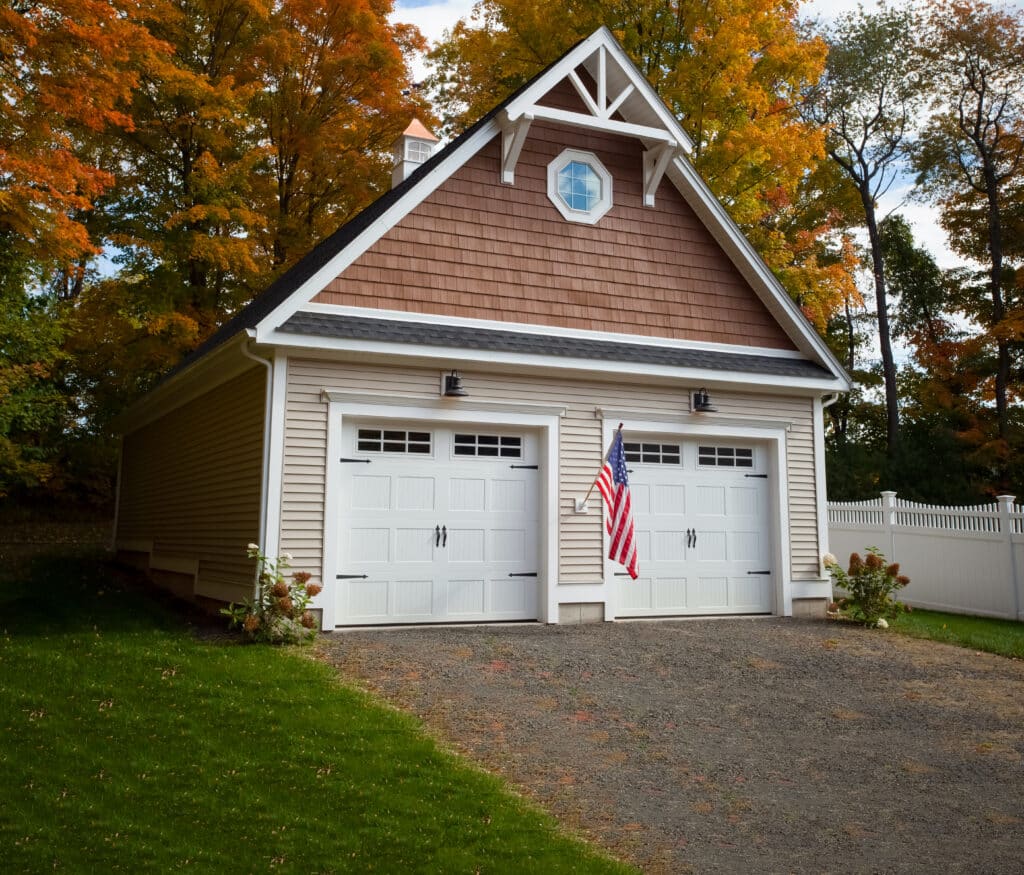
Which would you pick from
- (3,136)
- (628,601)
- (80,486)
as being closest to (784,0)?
(628,601)

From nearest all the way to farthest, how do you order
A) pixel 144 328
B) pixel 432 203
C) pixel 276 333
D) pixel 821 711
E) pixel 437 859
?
pixel 437 859 → pixel 821 711 → pixel 276 333 → pixel 432 203 → pixel 144 328

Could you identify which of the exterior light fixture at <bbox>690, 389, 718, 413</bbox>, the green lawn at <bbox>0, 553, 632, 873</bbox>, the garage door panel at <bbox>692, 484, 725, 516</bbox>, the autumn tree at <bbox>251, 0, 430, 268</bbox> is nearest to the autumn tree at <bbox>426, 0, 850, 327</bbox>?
the autumn tree at <bbox>251, 0, 430, 268</bbox>

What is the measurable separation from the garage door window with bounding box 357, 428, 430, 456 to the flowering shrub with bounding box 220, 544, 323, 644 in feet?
5.16

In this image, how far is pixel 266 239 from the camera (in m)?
21.5

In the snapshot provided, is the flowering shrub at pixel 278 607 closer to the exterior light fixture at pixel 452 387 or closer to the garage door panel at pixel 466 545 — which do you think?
the garage door panel at pixel 466 545

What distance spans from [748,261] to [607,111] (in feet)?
8.87

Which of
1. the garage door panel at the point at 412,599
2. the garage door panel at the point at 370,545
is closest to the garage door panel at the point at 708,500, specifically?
the garage door panel at the point at 412,599

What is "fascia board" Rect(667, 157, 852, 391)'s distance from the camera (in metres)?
12.0

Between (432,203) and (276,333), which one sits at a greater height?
(432,203)

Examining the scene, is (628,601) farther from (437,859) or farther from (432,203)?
(437,859)

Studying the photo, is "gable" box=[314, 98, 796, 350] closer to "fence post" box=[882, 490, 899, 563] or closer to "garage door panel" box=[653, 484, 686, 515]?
"garage door panel" box=[653, 484, 686, 515]

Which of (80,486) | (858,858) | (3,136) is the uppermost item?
(3,136)

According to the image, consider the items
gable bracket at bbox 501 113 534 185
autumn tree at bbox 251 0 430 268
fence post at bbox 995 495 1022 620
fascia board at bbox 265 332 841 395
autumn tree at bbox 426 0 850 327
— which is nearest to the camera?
fascia board at bbox 265 332 841 395

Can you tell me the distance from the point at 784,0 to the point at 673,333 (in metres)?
10.7
